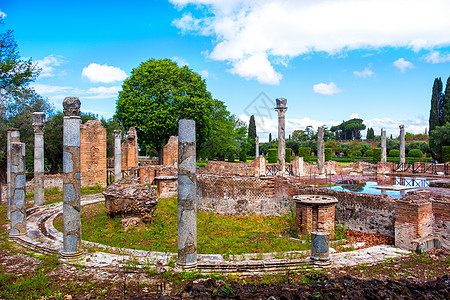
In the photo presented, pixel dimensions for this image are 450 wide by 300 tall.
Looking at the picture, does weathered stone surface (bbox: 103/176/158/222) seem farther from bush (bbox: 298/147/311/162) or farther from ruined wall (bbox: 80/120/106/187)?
bush (bbox: 298/147/311/162)

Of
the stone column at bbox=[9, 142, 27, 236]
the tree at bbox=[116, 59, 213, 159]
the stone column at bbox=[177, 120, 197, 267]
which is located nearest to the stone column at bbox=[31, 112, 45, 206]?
the stone column at bbox=[9, 142, 27, 236]

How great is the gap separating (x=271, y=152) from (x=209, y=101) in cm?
1377

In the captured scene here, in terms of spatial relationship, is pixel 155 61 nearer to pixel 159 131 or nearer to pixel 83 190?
pixel 159 131

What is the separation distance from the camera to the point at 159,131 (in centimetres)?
2912

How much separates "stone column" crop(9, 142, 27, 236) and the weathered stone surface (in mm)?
2251

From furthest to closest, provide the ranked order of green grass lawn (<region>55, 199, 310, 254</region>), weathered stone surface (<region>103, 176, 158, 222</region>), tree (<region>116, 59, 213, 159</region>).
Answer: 1. tree (<region>116, 59, 213, 159</region>)
2. weathered stone surface (<region>103, 176, 158, 222</region>)
3. green grass lawn (<region>55, 199, 310, 254</region>)

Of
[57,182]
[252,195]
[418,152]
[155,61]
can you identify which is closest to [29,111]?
[57,182]

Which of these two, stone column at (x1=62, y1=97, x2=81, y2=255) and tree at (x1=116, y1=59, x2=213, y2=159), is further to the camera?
tree at (x1=116, y1=59, x2=213, y2=159)

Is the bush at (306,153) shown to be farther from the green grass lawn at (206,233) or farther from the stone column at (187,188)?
the stone column at (187,188)

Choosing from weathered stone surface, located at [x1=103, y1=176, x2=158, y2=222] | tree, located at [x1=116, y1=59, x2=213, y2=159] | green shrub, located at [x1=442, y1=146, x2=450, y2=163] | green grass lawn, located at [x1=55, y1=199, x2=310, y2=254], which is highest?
tree, located at [x1=116, y1=59, x2=213, y2=159]

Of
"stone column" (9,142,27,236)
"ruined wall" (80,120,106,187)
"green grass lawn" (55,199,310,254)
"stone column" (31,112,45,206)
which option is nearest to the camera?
"green grass lawn" (55,199,310,254)

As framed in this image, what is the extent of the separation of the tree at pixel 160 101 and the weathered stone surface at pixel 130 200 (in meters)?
18.9

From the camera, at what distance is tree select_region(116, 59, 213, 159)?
28.5 m

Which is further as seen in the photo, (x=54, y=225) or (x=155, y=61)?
(x=155, y=61)
